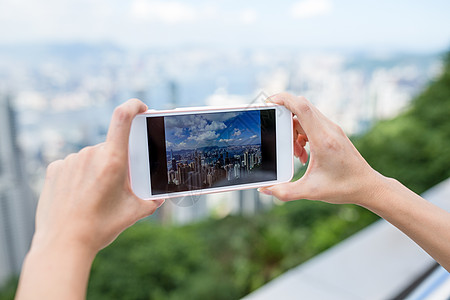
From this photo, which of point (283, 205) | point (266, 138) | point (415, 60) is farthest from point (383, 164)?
point (266, 138)

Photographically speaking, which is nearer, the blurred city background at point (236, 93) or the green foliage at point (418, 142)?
the blurred city background at point (236, 93)

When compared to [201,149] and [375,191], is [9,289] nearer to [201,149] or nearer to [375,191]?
[201,149]

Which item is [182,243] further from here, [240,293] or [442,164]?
[442,164]

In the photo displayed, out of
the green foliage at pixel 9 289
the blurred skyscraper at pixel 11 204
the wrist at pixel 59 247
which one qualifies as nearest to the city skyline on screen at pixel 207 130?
the wrist at pixel 59 247

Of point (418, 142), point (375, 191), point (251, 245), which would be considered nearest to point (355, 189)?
point (375, 191)

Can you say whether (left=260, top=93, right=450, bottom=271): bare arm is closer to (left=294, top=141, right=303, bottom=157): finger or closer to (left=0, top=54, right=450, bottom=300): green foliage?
(left=294, top=141, right=303, bottom=157): finger

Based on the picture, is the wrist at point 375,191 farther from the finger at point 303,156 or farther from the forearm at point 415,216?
the finger at point 303,156
